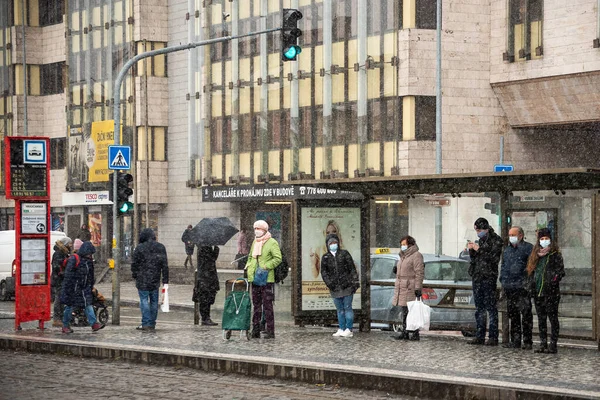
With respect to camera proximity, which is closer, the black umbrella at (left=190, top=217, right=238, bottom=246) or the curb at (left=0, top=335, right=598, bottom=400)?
the curb at (left=0, top=335, right=598, bottom=400)

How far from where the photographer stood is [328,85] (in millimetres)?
45156

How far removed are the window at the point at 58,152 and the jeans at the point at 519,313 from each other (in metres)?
48.9

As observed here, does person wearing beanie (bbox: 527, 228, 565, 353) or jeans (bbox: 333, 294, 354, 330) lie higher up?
person wearing beanie (bbox: 527, 228, 565, 353)

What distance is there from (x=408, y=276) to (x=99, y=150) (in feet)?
135

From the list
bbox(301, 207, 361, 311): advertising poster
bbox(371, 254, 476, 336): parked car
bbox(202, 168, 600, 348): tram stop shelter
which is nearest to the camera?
bbox(202, 168, 600, 348): tram stop shelter

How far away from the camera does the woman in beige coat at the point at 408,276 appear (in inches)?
749

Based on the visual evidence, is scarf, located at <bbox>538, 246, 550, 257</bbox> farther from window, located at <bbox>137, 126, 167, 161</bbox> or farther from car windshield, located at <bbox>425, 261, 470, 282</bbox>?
window, located at <bbox>137, 126, 167, 161</bbox>

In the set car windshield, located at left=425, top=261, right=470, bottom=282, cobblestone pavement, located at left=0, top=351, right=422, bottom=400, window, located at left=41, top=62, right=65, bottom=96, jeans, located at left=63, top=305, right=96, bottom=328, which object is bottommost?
cobblestone pavement, located at left=0, top=351, right=422, bottom=400

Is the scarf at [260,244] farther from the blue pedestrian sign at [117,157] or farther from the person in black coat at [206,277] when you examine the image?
the blue pedestrian sign at [117,157]

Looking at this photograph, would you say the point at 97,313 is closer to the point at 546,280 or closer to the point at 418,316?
the point at 418,316

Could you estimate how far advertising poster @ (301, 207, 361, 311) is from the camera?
2077cm

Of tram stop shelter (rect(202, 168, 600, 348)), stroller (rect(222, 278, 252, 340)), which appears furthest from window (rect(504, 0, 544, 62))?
stroller (rect(222, 278, 252, 340))

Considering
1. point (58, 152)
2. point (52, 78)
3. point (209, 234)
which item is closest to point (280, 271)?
point (209, 234)

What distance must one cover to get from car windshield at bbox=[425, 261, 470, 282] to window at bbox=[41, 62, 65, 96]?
155 ft
